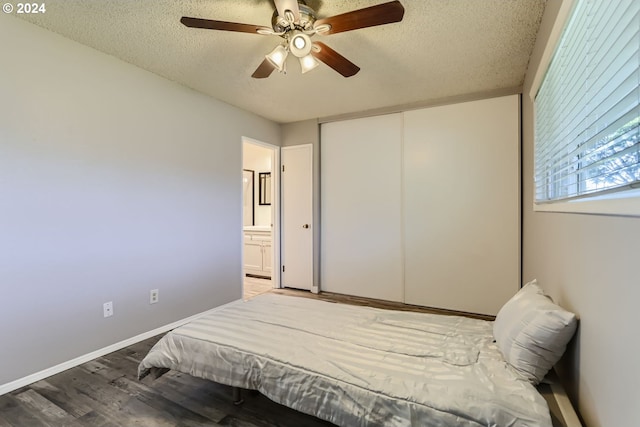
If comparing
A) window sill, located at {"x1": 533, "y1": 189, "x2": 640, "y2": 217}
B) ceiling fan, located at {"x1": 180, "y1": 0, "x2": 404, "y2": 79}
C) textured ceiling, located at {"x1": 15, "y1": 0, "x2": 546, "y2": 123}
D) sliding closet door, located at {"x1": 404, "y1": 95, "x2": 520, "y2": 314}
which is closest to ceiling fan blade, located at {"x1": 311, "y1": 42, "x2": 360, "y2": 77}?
ceiling fan, located at {"x1": 180, "y1": 0, "x2": 404, "y2": 79}

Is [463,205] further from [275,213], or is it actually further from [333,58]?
[275,213]

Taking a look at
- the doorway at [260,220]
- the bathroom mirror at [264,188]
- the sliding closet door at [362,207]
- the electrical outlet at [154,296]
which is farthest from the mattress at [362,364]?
the bathroom mirror at [264,188]

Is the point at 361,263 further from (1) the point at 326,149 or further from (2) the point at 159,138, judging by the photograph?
(2) the point at 159,138

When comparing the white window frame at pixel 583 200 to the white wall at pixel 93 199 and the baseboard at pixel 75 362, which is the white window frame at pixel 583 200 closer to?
the white wall at pixel 93 199

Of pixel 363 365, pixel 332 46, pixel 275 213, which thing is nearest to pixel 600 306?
pixel 363 365

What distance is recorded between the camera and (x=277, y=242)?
455 centimetres

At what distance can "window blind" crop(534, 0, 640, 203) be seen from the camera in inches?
32.4

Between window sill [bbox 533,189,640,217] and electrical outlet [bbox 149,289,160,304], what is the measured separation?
311 cm

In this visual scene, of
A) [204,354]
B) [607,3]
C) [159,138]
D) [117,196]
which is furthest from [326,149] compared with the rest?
[607,3]

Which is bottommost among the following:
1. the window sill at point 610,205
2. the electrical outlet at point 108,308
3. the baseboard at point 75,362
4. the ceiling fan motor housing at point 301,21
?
the baseboard at point 75,362

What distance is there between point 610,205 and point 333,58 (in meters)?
1.76

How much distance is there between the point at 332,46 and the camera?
237 cm

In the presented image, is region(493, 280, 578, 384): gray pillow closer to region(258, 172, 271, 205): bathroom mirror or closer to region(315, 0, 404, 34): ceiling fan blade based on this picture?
region(315, 0, 404, 34): ceiling fan blade

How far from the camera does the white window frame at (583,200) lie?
78 cm
